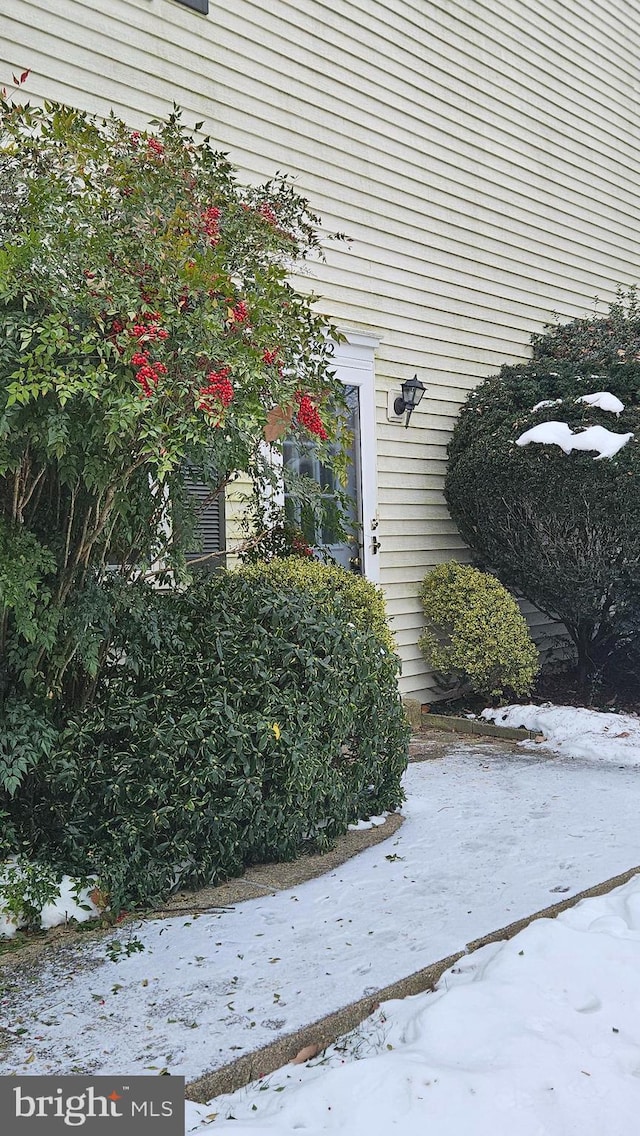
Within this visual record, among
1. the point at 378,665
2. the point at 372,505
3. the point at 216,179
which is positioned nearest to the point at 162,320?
the point at 216,179

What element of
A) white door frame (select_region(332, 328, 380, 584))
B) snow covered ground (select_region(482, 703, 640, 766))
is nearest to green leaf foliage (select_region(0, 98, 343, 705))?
white door frame (select_region(332, 328, 380, 584))

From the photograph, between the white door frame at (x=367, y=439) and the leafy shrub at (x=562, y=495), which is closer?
the leafy shrub at (x=562, y=495)

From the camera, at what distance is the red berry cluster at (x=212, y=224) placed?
137 inches

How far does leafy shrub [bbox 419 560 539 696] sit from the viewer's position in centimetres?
699

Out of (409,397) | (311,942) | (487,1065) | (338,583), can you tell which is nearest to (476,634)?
(338,583)

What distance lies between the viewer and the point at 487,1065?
2299 mm

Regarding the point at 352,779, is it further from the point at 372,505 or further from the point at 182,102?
the point at 182,102

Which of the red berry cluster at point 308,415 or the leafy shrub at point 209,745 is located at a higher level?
the red berry cluster at point 308,415

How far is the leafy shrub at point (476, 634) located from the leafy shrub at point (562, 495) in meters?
0.32

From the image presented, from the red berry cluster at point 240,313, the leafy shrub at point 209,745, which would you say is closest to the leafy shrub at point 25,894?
the leafy shrub at point 209,745

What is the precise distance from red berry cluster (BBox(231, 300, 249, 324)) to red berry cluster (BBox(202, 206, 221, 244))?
519mm

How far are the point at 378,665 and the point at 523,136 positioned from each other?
643 centimetres

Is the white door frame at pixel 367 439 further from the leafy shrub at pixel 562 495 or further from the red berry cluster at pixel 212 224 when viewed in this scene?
the red berry cluster at pixel 212 224

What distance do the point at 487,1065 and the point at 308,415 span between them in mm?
2125
